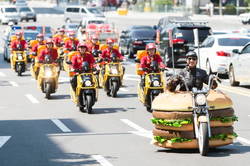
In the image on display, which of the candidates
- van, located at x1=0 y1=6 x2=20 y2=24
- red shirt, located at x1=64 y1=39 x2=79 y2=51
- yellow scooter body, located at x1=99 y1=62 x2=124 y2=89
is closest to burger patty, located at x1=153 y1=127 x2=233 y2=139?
yellow scooter body, located at x1=99 y1=62 x2=124 y2=89

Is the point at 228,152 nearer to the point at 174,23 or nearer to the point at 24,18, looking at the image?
the point at 174,23

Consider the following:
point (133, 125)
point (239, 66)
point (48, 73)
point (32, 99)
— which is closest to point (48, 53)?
point (48, 73)

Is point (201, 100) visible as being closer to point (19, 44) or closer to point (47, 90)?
point (47, 90)

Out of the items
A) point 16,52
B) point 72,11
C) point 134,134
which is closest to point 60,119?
point 134,134

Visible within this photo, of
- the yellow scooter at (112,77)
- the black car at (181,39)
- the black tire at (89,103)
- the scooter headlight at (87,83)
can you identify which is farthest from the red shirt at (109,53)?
the black car at (181,39)

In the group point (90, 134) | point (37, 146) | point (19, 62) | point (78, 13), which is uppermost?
point (37, 146)

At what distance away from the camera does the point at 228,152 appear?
14.2 m

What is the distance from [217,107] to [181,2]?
359 ft

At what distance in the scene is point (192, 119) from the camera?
1407cm

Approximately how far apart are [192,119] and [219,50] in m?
18.8

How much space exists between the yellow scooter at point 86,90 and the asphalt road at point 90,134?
0.95ft

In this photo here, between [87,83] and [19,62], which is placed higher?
[87,83]

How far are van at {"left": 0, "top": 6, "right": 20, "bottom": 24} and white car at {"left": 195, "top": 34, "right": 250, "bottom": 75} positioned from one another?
55.6m

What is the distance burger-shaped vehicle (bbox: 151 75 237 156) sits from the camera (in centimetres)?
1386
